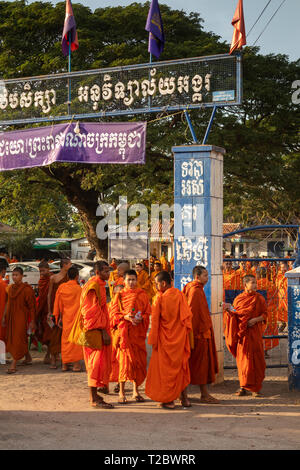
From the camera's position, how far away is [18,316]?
9.31 m

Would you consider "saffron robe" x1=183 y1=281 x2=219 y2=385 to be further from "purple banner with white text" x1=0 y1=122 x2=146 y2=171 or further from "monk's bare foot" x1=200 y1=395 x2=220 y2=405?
"purple banner with white text" x1=0 y1=122 x2=146 y2=171

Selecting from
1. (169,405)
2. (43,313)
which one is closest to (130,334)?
(169,405)

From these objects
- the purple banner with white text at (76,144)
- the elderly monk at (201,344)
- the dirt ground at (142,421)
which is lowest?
the dirt ground at (142,421)

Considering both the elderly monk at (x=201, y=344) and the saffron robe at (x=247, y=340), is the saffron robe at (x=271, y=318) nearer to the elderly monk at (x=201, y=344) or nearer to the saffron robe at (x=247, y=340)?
the saffron robe at (x=247, y=340)

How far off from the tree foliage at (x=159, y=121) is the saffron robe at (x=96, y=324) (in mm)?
9633

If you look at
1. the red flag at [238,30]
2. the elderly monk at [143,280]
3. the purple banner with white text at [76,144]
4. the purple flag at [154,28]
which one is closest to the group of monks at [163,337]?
the purple banner with white text at [76,144]

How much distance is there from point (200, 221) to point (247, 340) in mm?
1666

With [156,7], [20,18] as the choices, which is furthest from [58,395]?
[20,18]

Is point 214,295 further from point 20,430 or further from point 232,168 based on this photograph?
point 232,168

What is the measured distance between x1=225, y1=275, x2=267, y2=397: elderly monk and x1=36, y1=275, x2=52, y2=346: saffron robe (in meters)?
3.38

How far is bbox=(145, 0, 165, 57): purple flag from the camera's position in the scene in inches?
368

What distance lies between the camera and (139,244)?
17.0 meters

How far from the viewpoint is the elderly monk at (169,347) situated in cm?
668

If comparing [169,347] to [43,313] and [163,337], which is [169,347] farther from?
[43,313]
